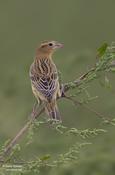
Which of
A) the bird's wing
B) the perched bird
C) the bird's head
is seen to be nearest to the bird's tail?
the perched bird

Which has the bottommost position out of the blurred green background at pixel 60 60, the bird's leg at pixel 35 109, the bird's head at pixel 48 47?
the blurred green background at pixel 60 60

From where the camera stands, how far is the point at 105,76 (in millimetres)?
6086

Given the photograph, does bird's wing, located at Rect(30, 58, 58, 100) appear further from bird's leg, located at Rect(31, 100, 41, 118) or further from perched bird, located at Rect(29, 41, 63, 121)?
bird's leg, located at Rect(31, 100, 41, 118)

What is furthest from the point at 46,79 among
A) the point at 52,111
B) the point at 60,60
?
the point at 60,60

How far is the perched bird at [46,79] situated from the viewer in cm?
717

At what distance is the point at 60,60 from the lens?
996 centimetres

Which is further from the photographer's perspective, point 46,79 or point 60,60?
point 60,60

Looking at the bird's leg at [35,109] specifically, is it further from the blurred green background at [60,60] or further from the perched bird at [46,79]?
the blurred green background at [60,60]

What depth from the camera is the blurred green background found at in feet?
25.2

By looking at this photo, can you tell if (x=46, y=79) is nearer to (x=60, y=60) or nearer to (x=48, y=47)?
(x=48, y=47)

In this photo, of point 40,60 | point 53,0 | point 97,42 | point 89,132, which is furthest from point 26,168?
point 53,0

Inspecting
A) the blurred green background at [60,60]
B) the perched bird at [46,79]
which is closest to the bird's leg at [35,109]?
the perched bird at [46,79]

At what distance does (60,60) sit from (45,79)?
1.96 meters

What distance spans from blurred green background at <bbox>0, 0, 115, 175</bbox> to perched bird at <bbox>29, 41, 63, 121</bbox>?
234 millimetres
